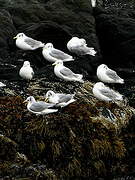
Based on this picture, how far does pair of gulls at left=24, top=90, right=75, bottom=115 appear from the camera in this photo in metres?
11.3

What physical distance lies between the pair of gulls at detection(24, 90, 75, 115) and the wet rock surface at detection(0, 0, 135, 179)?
0.71 feet

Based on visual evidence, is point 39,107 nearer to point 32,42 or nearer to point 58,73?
point 58,73

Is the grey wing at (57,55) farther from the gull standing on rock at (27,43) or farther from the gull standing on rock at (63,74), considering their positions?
the gull standing on rock at (63,74)

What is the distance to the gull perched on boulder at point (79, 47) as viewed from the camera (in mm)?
15672

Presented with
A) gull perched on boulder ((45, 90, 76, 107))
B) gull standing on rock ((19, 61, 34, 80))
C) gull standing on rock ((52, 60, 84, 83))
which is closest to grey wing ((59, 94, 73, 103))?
gull perched on boulder ((45, 90, 76, 107))

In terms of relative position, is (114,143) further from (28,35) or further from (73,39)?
(28,35)

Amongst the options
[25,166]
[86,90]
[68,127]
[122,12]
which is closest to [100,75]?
[86,90]

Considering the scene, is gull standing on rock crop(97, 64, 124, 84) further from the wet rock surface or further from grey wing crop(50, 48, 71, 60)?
grey wing crop(50, 48, 71, 60)

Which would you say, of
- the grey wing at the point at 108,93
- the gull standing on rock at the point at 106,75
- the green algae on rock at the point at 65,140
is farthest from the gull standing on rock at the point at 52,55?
the green algae on rock at the point at 65,140

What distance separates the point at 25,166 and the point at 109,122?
2.47 metres

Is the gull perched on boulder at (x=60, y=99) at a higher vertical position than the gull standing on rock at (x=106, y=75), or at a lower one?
higher

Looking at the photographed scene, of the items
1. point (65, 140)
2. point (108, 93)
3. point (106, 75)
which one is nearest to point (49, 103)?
point (65, 140)

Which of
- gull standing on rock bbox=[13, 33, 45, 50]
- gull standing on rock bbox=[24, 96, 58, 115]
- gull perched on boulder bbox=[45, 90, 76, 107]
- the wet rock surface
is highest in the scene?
gull standing on rock bbox=[24, 96, 58, 115]

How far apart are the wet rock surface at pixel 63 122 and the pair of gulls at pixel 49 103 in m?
0.22
